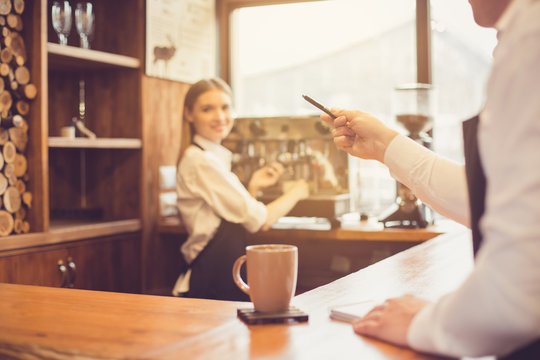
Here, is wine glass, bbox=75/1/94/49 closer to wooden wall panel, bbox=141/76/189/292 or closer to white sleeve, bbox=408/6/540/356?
wooden wall panel, bbox=141/76/189/292

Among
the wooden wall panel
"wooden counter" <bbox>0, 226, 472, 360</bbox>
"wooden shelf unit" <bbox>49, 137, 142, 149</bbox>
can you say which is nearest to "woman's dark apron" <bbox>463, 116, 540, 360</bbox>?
"wooden counter" <bbox>0, 226, 472, 360</bbox>

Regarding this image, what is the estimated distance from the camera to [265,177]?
122 inches

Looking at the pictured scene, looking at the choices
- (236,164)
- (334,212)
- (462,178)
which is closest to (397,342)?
(462,178)

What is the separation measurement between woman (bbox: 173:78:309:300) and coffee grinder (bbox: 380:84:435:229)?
444 millimetres

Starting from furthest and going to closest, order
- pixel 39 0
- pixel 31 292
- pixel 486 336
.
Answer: pixel 39 0, pixel 31 292, pixel 486 336

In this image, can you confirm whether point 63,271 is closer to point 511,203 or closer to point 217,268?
point 217,268

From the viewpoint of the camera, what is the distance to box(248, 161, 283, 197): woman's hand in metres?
3.09

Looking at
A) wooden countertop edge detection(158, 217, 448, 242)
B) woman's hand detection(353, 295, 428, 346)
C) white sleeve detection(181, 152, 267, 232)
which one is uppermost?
white sleeve detection(181, 152, 267, 232)

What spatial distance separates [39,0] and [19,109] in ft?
1.45

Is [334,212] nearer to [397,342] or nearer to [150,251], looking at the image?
[150,251]

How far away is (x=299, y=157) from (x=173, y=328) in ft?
7.39

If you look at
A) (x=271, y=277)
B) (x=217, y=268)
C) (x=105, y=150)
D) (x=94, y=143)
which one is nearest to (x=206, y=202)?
(x=217, y=268)

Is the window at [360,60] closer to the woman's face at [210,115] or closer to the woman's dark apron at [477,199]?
the woman's face at [210,115]

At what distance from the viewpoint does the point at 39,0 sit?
260cm
